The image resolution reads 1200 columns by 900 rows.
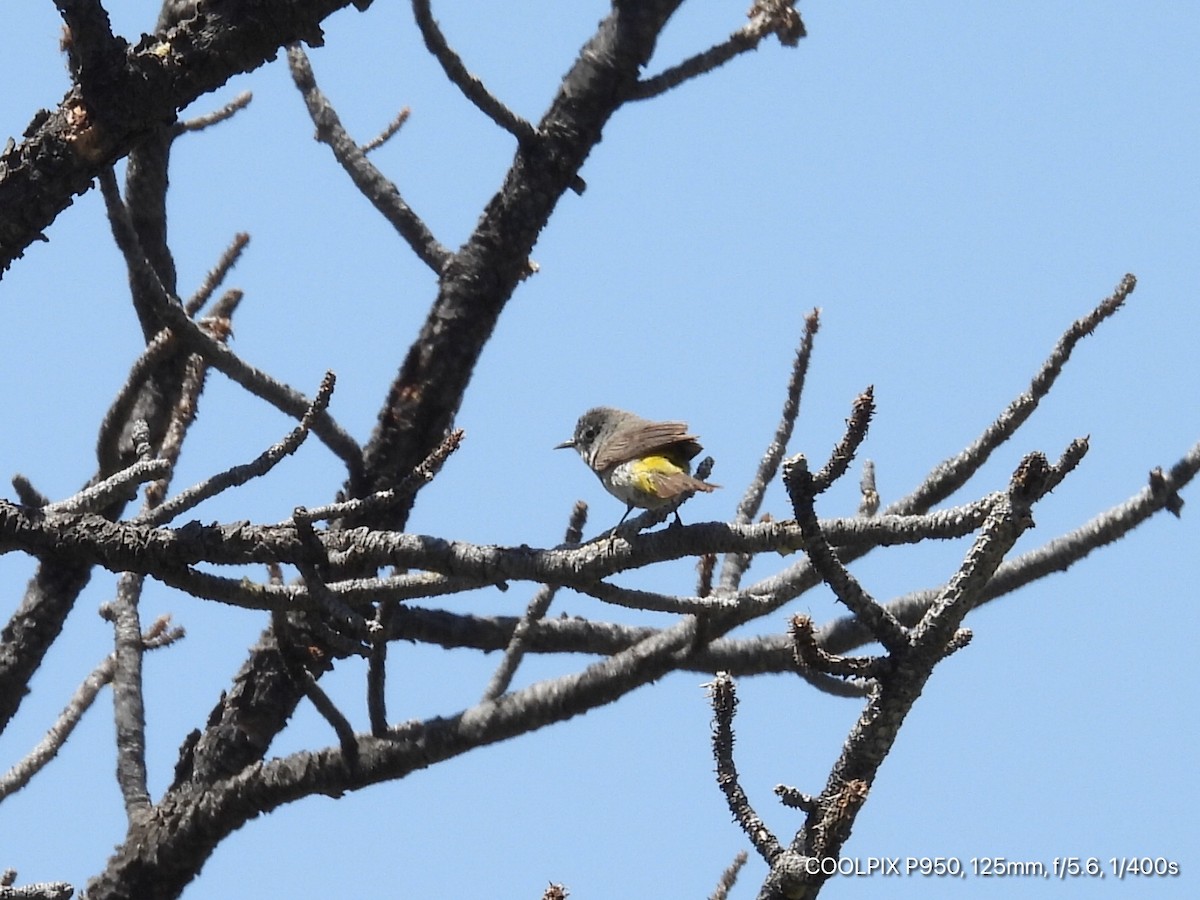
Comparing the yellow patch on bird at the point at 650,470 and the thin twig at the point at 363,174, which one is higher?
the thin twig at the point at 363,174

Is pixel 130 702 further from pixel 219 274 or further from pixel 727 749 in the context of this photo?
pixel 727 749

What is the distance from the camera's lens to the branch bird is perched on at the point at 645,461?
4719 mm

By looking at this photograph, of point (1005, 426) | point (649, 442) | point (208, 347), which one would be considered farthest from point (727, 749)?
point (208, 347)

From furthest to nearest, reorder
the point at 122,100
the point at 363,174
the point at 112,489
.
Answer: the point at 363,174 → the point at 112,489 → the point at 122,100

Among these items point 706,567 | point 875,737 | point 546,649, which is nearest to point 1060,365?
point 706,567

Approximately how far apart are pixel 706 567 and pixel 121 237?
2217 millimetres

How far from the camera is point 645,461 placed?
5039mm

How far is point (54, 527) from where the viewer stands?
3.63 meters

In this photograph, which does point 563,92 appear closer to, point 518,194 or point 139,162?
point 518,194

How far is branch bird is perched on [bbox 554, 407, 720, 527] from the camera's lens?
4.72m

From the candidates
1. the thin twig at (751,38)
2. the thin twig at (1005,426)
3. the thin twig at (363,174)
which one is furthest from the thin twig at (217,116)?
the thin twig at (1005,426)

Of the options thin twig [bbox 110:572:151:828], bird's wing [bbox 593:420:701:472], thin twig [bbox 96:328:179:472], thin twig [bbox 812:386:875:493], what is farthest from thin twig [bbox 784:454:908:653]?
A: thin twig [bbox 110:572:151:828]

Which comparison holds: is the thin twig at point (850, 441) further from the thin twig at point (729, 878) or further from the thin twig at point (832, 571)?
the thin twig at point (729, 878)

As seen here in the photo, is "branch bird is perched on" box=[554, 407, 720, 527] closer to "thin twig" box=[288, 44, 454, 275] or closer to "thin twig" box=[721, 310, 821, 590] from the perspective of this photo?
"thin twig" box=[721, 310, 821, 590]
